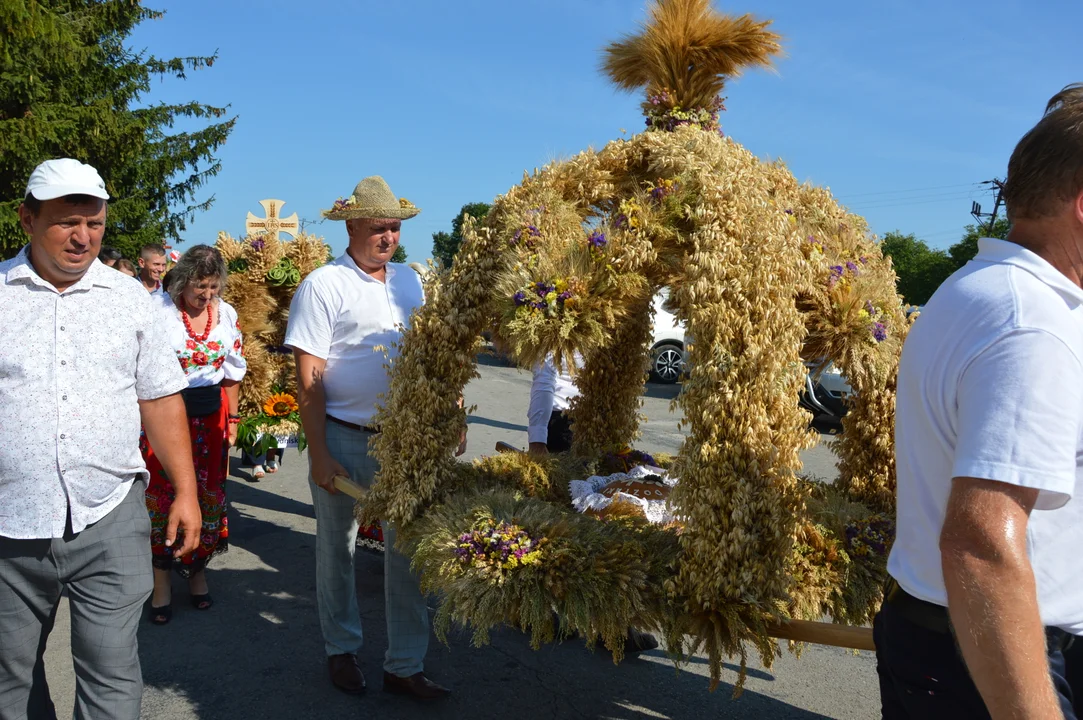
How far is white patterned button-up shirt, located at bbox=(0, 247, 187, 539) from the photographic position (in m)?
2.18

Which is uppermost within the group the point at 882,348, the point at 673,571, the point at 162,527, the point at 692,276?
the point at 692,276

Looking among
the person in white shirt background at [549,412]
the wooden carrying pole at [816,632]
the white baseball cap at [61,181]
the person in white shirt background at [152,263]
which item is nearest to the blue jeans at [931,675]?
the wooden carrying pole at [816,632]

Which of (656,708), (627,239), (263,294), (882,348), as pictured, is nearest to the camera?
(627,239)

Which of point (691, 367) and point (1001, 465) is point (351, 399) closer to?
point (691, 367)

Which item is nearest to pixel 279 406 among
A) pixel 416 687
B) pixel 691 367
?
pixel 416 687

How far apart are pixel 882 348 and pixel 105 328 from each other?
2491 millimetres

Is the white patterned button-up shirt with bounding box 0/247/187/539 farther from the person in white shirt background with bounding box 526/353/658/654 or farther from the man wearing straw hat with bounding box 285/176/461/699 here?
the person in white shirt background with bounding box 526/353/658/654

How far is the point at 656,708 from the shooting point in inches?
132

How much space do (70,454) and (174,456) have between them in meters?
0.36

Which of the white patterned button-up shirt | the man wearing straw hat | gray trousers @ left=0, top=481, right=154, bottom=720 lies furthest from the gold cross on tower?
gray trousers @ left=0, top=481, right=154, bottom=720

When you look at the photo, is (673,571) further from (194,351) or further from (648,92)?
(194,351)

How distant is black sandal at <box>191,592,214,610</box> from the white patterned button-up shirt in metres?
2.22

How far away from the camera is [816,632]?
6.57ft

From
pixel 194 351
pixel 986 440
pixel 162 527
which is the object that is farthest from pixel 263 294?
pixel 986 440
